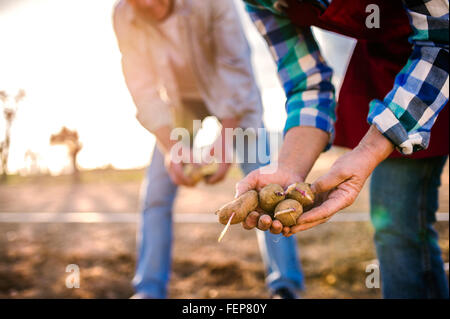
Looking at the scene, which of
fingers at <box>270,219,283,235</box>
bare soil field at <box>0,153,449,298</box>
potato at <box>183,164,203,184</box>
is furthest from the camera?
bare soil field at <box>0,153,449,298</box>

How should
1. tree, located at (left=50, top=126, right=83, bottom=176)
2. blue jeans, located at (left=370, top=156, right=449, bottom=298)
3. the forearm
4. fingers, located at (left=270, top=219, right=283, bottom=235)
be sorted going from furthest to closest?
1. tree, located at (left=50, top=126, right=83, bottom=176)
2. blue jeans, located at (left=370, top=156, right=449, bottom=298)
3. the forearm
4. fingers, located at (left=270, top=219, right=283, bottom=235)

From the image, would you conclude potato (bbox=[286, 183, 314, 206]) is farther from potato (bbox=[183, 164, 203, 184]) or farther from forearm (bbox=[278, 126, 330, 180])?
potato (bbox=[183, 164, 203, 184])

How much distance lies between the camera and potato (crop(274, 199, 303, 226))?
711 millimetres

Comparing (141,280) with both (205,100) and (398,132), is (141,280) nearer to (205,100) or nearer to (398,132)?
(205,100)

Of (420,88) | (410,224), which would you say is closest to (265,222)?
(420,88)

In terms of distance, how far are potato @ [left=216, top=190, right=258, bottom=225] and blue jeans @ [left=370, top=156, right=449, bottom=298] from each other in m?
0.63

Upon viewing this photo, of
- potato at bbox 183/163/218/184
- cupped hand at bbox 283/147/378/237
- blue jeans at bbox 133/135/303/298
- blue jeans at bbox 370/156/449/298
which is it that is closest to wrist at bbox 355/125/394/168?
cupped hand at bbox 283/147/378/237

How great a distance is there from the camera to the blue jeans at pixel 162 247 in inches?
63.4

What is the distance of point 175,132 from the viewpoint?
1.89m

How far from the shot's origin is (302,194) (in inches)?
29.8

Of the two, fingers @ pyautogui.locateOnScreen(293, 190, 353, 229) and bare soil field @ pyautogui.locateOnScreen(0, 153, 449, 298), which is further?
bare soil field @ pyautogui.locateOnScreen(0, 153, 449, 298)

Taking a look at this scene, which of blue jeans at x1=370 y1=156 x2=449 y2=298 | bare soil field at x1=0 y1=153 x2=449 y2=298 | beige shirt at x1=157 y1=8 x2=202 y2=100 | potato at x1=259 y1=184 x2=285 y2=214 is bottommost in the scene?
bare soil field at x1=0 y1=153 x2=449 y2=298

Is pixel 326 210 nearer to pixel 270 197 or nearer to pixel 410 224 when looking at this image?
pixel 270 197
